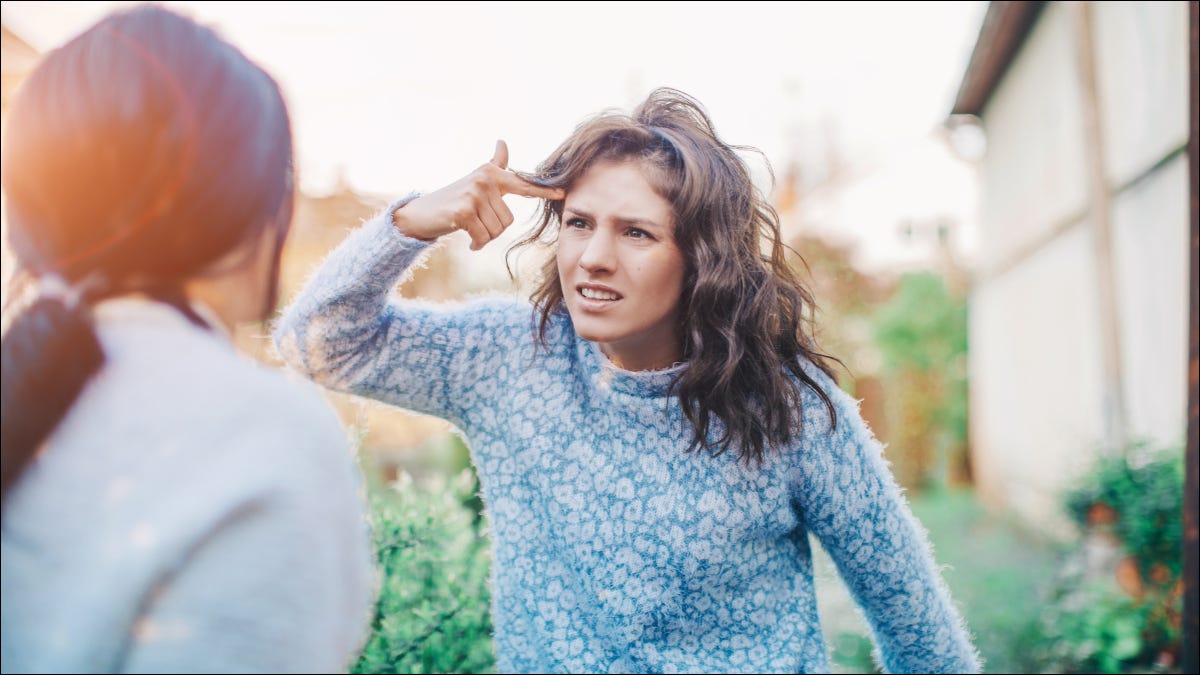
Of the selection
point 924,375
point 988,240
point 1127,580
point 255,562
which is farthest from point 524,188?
point 924,375

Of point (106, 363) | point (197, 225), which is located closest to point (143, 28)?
point (197, 225)

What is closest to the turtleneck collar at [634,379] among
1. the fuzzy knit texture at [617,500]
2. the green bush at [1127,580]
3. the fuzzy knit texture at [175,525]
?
the fuzzy knit texture at [617,500]

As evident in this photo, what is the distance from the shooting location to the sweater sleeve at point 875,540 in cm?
184

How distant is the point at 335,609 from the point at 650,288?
1.13 metres

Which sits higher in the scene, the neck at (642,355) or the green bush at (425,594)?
the neck at (642,355)

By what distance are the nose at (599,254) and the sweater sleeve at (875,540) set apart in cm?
49

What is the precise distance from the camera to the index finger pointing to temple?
1837mm

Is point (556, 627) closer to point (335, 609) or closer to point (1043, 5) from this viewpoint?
point (335, 609)

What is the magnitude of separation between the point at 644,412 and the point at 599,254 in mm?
351

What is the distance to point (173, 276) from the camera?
2.89 feet

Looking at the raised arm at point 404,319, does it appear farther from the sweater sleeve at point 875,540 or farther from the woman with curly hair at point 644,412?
the sweater sleeve at point 875,540

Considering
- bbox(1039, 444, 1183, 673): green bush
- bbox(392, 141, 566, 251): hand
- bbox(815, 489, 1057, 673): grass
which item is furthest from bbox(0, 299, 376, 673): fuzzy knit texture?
bbox(1039, 444, 1183, 673): green bush

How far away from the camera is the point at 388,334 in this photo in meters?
1.88

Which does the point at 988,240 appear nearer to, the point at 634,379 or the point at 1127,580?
the point at 1127,580
